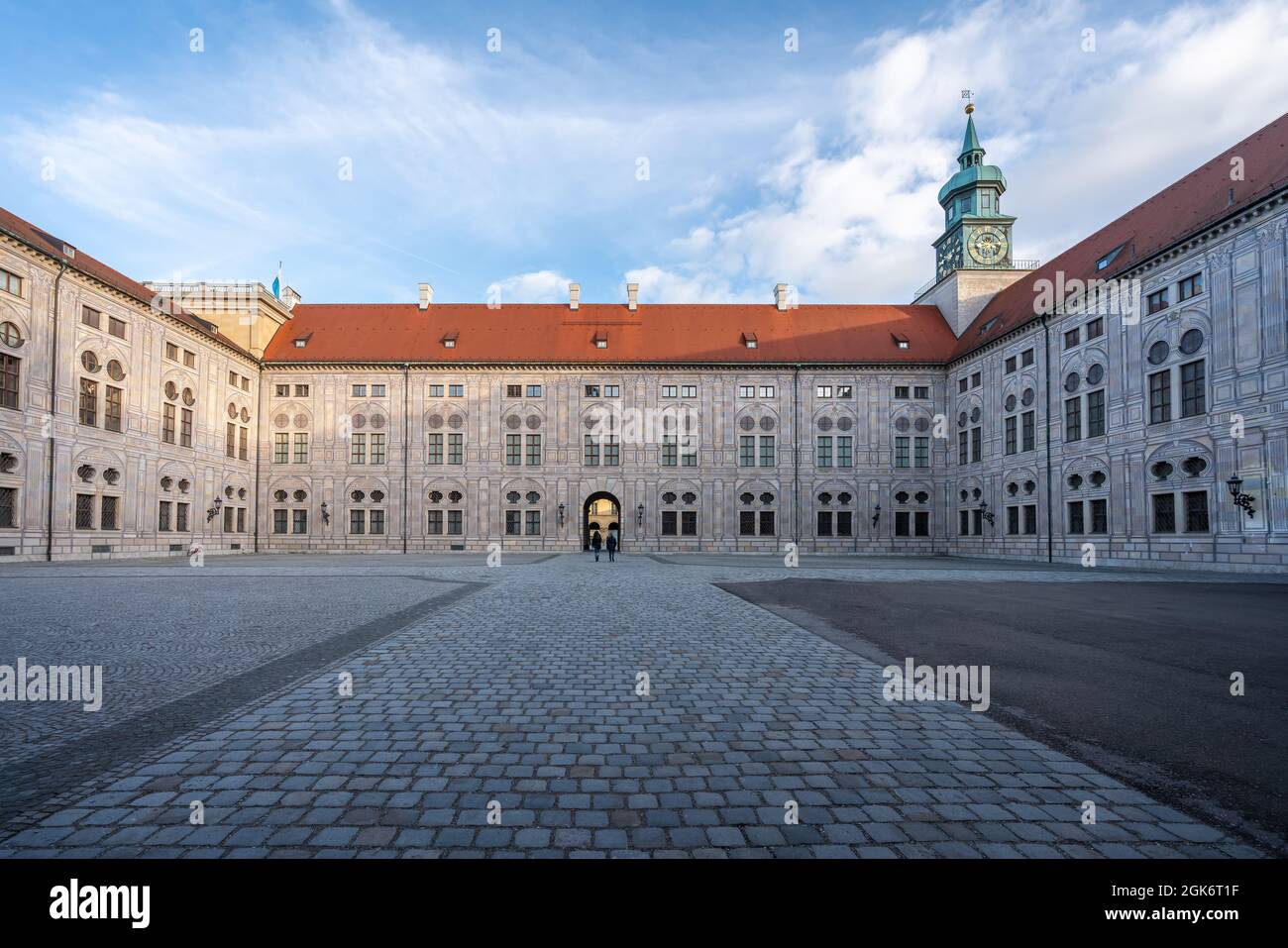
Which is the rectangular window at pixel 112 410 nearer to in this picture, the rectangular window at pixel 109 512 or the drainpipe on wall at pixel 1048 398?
the rectangular window at pixel 109 512

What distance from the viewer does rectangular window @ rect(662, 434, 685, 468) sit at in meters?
47.7

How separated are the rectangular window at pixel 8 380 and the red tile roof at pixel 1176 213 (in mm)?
49528

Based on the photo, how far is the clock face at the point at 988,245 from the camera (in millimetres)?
49781

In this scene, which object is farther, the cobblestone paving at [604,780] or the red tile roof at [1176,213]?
the red tile roof at [1176,213]

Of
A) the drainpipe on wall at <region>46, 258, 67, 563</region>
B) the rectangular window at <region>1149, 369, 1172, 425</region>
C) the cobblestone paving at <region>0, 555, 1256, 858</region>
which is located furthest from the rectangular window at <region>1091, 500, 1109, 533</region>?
the drainpipe on wall at <region>46, 258, 67, 563</region>

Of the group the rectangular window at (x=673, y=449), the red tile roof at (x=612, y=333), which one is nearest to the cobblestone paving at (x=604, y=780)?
the rectangular window at (x=673, y=449)

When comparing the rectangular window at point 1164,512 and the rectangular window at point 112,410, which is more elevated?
the rectangular window at point 112,410

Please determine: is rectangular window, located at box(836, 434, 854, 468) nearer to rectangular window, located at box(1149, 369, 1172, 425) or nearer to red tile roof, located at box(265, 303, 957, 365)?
red tile roof, located at box(265, 303, 957, 365)

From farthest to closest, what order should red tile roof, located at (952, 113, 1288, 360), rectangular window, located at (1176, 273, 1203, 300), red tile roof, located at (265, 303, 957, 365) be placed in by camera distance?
red tile roof, located at (265, 303, 957, 365), rectangular window, located at (1176, 273, 1203, 300), red tile roof, located at (952, 113, 1288, 360)

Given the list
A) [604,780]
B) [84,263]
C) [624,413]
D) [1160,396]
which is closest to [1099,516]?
[1160,396]

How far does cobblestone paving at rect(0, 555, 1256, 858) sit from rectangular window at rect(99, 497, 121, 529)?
35.5 m

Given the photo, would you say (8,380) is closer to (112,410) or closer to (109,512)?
(112,410)

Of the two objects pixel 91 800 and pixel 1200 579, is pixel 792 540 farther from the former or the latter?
pixel 91 800
